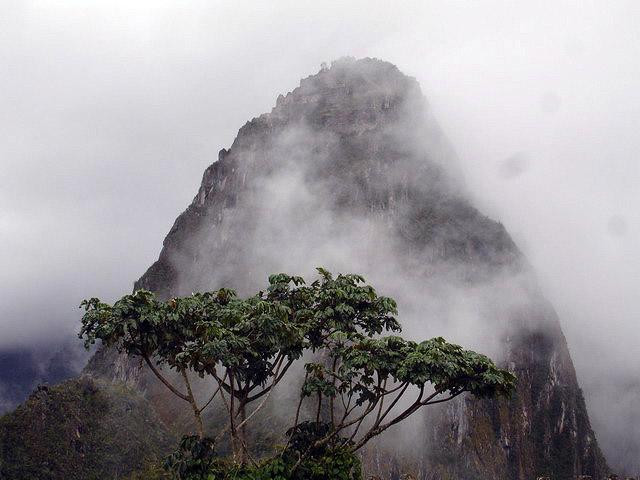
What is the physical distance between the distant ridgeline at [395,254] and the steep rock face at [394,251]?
316mm

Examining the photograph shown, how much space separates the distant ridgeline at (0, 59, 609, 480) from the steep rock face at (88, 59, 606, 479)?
1.04 feet

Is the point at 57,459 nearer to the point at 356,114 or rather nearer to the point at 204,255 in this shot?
the point at 204,255

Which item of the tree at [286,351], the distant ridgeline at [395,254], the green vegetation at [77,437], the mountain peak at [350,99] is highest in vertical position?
the mountain peak at [350,99]

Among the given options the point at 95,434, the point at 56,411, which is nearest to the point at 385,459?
the point at 95,434

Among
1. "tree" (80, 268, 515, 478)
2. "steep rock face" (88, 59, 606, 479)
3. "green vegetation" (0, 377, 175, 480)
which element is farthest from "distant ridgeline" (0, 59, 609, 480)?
"tree" (80, 268, 515, 478)

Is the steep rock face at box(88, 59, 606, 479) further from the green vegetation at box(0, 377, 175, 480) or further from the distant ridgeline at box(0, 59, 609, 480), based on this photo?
the green vegetation at box(0, 377, 175, 480)

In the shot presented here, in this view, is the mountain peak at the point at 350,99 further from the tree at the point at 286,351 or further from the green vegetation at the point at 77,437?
the tree at the point at 286,351

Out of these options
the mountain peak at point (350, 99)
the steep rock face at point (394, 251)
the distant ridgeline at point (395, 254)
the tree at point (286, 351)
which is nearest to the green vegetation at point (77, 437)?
the distant ridgeline at point (395, 254)

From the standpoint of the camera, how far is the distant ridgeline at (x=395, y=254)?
381ft

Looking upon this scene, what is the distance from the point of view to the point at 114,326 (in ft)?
45.9

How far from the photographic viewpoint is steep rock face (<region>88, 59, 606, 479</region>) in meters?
120

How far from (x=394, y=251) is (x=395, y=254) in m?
0.74

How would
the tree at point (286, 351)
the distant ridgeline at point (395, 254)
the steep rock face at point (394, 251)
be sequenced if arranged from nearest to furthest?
the tree at point (286, 351) < the distant ridgeline at point (395, 254) < the steep rock face at point (394, 251)

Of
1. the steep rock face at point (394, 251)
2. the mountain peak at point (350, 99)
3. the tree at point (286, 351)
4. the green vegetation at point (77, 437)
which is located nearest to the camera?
the tree at point (286, 351)
